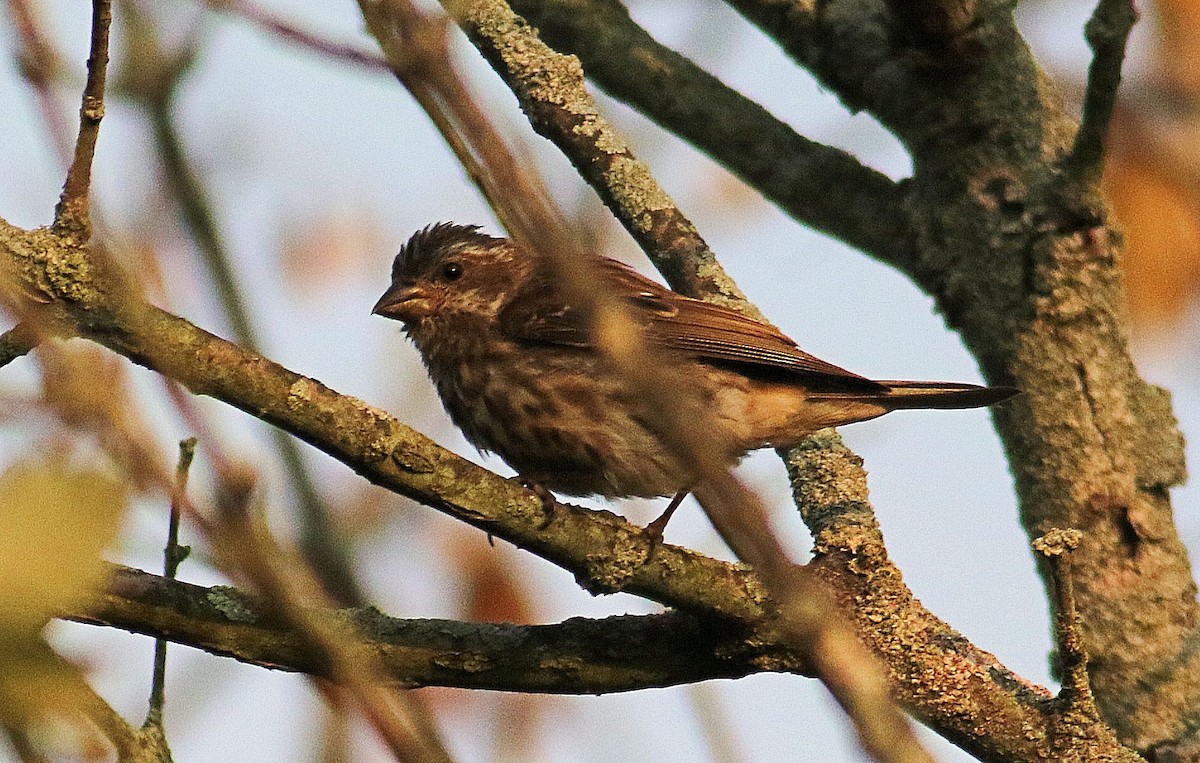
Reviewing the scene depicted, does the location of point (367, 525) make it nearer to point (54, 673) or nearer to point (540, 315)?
point (540, 315)

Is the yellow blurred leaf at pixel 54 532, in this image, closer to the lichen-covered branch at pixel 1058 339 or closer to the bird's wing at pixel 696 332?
the bird's wing at pixel 696 332

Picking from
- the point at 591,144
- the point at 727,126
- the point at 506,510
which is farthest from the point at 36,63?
the point at 727,126

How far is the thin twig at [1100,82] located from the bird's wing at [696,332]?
1.00 meters

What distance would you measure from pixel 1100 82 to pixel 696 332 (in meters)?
1.48

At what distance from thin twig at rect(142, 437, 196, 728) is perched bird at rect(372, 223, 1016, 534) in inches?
72.3

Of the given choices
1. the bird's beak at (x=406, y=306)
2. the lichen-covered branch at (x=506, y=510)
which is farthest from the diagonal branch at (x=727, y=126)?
the lichen-covered branch at (x=506, y=510)

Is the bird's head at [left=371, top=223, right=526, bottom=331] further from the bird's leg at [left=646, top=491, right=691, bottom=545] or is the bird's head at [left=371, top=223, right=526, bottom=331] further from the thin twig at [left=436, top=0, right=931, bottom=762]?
the thin twig at [left=436, top=0, right=931, bottom=762]

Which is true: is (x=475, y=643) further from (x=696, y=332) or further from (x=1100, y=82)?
(x=1100, y=82)

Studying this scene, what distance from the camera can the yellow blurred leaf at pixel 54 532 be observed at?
157cm

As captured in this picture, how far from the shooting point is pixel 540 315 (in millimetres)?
5527

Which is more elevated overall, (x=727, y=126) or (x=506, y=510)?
(x=727, y=126)

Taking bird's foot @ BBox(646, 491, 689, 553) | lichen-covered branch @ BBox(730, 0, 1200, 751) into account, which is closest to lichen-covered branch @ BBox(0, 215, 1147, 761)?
bird's foot @ BBox(646, 491, 689, 553)

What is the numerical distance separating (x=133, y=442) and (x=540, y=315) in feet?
12.8

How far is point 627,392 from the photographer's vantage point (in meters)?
5.01
